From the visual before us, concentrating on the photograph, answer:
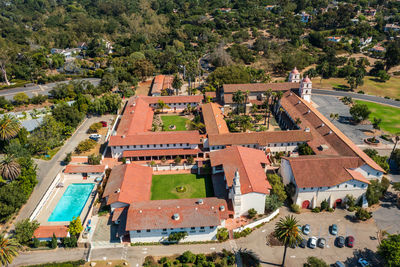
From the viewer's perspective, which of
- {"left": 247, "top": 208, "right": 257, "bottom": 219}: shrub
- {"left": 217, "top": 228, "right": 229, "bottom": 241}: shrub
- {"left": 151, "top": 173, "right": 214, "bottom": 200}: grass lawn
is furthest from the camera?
{"left": 151, "top": 173, "right": 214, "bottom": 200}: grass lawn

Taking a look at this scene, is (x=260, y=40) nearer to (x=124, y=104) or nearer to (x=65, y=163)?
(x=124, y=104)

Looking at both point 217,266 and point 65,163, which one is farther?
point 65,163

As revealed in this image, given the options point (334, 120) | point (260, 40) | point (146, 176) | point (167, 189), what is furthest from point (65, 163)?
point (260, 40)

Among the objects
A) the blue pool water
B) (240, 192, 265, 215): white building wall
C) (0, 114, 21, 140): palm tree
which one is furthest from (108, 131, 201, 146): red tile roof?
(0, 114, 21, 140): palm tree

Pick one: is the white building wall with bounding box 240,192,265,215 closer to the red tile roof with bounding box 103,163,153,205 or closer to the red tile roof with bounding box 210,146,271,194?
the red tile roof with bounding box 210,146,271,194

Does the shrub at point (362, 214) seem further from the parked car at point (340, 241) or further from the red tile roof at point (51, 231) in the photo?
the red tile roof at point (51, 231)

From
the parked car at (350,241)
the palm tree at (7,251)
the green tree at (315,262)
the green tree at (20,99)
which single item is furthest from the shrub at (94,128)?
the parked car at (350,241)

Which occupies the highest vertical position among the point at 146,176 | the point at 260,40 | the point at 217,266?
the point at 260,40
